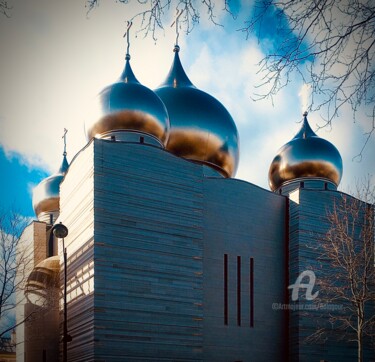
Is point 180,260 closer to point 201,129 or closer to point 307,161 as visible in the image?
point 201,129

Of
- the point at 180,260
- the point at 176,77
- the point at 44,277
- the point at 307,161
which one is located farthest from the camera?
the point at 176,77

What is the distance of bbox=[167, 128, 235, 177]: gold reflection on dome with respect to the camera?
81.4 feet

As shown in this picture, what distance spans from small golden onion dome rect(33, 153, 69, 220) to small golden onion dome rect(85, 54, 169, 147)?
358 inches

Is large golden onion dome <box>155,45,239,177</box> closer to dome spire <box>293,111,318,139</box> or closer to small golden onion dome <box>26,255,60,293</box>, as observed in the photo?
dome spire <box>293,111,318,139</box>

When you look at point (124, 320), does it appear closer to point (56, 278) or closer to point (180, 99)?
point (56, 278)

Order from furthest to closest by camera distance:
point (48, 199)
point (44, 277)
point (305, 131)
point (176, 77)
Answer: point (48, 199) < point (305, 131) < point (176, 77) < point (44, 277)

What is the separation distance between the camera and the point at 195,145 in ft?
81.8

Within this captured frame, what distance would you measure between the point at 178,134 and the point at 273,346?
394 inches

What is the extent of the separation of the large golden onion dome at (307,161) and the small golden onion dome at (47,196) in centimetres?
1254

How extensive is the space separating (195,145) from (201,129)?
30.4 inches

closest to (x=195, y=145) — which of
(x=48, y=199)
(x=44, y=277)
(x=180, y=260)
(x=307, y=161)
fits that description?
(x=307, y=161)

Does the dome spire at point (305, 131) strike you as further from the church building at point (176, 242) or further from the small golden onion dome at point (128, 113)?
the small golden onion dome at point (128, 113)

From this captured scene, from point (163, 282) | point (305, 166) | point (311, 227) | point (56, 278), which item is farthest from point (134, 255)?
point (305, 166)

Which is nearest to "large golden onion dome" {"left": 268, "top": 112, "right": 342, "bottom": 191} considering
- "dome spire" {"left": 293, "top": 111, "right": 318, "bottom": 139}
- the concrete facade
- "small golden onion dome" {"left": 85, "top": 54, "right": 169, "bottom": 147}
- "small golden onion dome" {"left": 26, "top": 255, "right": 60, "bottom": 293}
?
"dome spire" {"left": 293, "top": 111, "right": 318, "bottom": 139}
